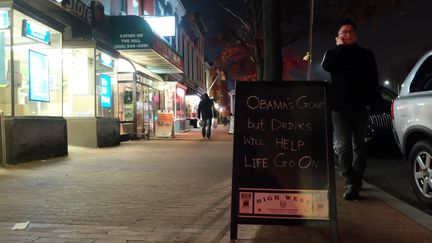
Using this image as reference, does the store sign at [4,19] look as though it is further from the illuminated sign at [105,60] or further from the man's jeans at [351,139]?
the man's jeans at [351,139]

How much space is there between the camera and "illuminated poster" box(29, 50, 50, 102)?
10297 millimetres

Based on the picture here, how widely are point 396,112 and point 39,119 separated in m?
7.41

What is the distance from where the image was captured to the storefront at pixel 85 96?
1365cm

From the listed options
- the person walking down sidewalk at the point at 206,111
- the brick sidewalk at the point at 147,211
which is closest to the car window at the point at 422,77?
the brick sidewalk at the point at 147,211

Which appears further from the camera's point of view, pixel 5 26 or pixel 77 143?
pixel 77 143

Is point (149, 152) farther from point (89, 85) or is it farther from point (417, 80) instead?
point (417, 80)

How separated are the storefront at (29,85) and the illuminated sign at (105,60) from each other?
3021 millimetres

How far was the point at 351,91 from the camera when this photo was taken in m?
5.55

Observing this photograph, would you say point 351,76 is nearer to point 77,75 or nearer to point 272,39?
point 272,39

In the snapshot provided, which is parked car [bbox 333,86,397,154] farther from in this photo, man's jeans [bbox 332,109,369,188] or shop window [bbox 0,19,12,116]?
shop window [bbox 0,19,12,116]

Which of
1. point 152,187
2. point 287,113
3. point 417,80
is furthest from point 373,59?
point 152,187

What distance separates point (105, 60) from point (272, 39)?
9249 mm

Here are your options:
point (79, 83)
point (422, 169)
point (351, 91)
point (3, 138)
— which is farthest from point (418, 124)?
point (79, 83)

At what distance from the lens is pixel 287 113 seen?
4.38 meters
